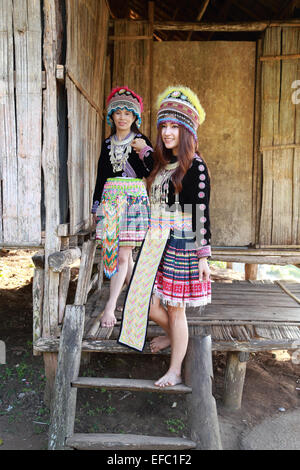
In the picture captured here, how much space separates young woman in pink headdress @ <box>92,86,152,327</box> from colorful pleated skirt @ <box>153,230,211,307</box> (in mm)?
680

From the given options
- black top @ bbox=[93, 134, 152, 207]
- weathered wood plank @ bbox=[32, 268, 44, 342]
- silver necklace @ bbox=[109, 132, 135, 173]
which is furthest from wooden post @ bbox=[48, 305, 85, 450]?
silver necklace @ bbox=[109, 132, 135, 173]

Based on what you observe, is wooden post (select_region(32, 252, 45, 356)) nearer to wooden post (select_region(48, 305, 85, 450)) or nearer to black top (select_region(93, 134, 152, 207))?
wooden post (select_region(48, 305, 85, 450))

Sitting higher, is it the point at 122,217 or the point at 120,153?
the point at 120,153

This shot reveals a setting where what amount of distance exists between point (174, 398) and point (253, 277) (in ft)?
11.8

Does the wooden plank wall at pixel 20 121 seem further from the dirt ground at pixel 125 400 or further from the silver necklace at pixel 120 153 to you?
the dirt ground at pixel 125 400

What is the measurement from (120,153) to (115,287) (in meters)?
1.08

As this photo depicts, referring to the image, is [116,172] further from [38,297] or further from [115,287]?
[38,297]

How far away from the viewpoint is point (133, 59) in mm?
5309

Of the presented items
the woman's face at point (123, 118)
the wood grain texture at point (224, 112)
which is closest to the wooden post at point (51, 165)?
the woman's face at point (123, 118)

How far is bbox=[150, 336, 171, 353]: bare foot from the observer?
2941mm

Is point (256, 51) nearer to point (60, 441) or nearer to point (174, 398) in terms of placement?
point (174, 398)

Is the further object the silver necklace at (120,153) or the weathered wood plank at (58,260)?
the silver necklace at (120,153)

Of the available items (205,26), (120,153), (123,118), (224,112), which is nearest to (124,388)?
(120,153)

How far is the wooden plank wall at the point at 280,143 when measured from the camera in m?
5.23
